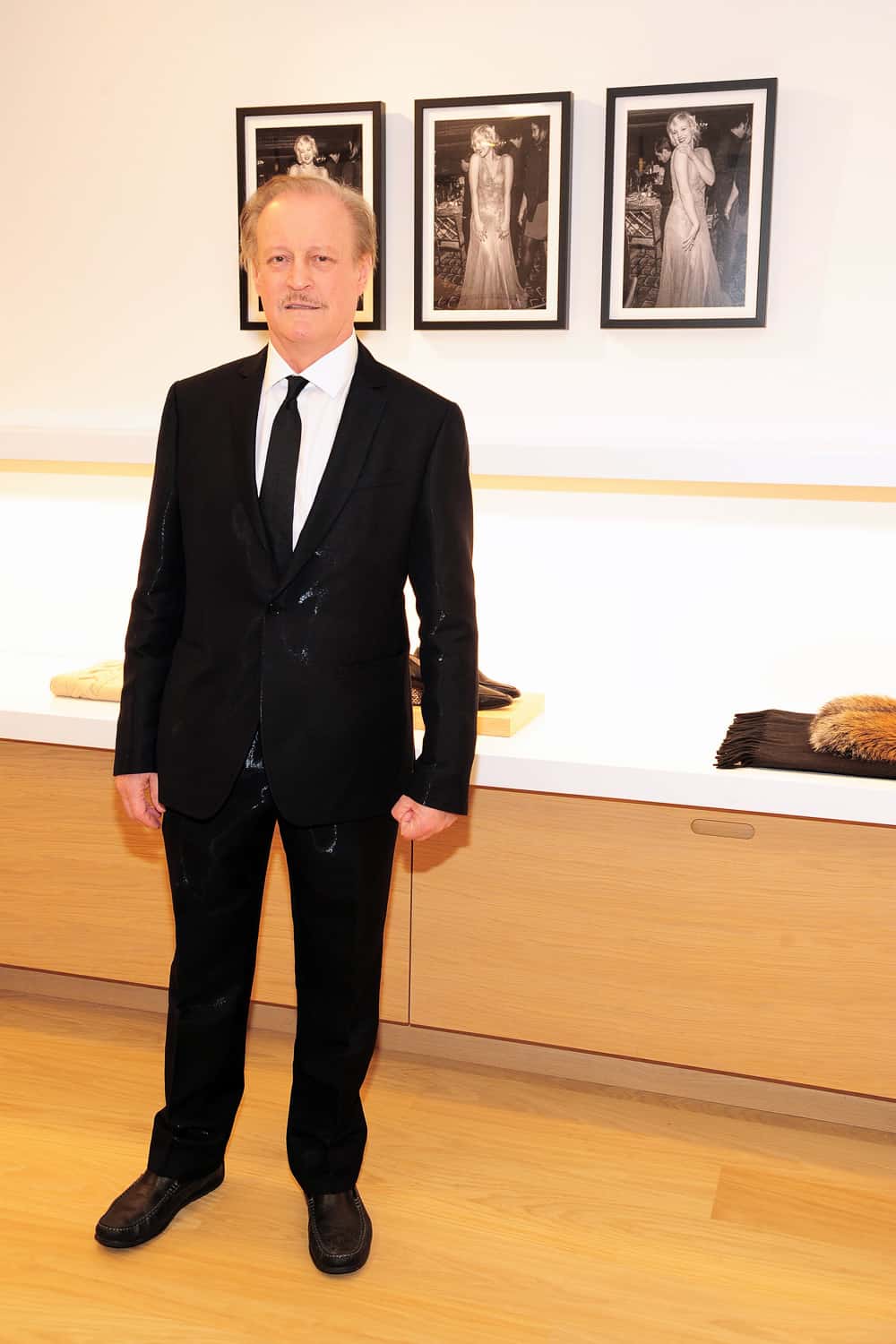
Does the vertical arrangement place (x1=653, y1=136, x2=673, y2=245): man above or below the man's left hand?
above

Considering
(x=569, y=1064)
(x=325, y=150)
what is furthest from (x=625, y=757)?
(x=325, y=150)

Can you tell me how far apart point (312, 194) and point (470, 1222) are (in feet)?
5.03

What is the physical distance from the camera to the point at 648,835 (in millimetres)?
2289

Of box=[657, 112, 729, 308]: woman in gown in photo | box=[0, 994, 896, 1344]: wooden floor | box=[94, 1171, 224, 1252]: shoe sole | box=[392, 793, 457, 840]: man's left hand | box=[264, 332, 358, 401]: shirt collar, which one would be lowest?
box=[0, 994, 896, 1344]: wooden floor

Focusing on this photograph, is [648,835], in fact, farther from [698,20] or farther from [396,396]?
[698,20]

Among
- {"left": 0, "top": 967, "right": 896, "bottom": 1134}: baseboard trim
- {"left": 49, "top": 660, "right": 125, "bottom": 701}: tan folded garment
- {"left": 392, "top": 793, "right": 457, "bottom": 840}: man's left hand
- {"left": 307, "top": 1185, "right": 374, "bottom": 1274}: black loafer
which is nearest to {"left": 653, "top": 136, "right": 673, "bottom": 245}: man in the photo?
{"left": 392, "top": 793, "right": 457, "bottom": 840}: man's left hand

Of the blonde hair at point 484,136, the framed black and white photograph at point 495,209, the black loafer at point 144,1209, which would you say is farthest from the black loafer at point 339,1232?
the blonde hair at point 484,136

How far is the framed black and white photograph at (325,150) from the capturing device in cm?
262

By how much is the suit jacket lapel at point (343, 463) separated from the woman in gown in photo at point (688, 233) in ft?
2.93

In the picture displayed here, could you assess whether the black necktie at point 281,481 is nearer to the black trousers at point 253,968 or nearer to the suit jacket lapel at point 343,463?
the suit jacket lapel at point 343,463

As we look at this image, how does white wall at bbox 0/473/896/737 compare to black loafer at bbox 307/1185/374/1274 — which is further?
white wall at bbox 0/473/896/737

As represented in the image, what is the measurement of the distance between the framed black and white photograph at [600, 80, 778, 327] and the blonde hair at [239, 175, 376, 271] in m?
0.80

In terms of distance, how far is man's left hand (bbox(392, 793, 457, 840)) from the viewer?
1870mm

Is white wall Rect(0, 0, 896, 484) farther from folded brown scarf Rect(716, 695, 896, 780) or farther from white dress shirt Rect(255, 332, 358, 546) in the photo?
white dress shirt Rect(255, 332, 358, 546)
